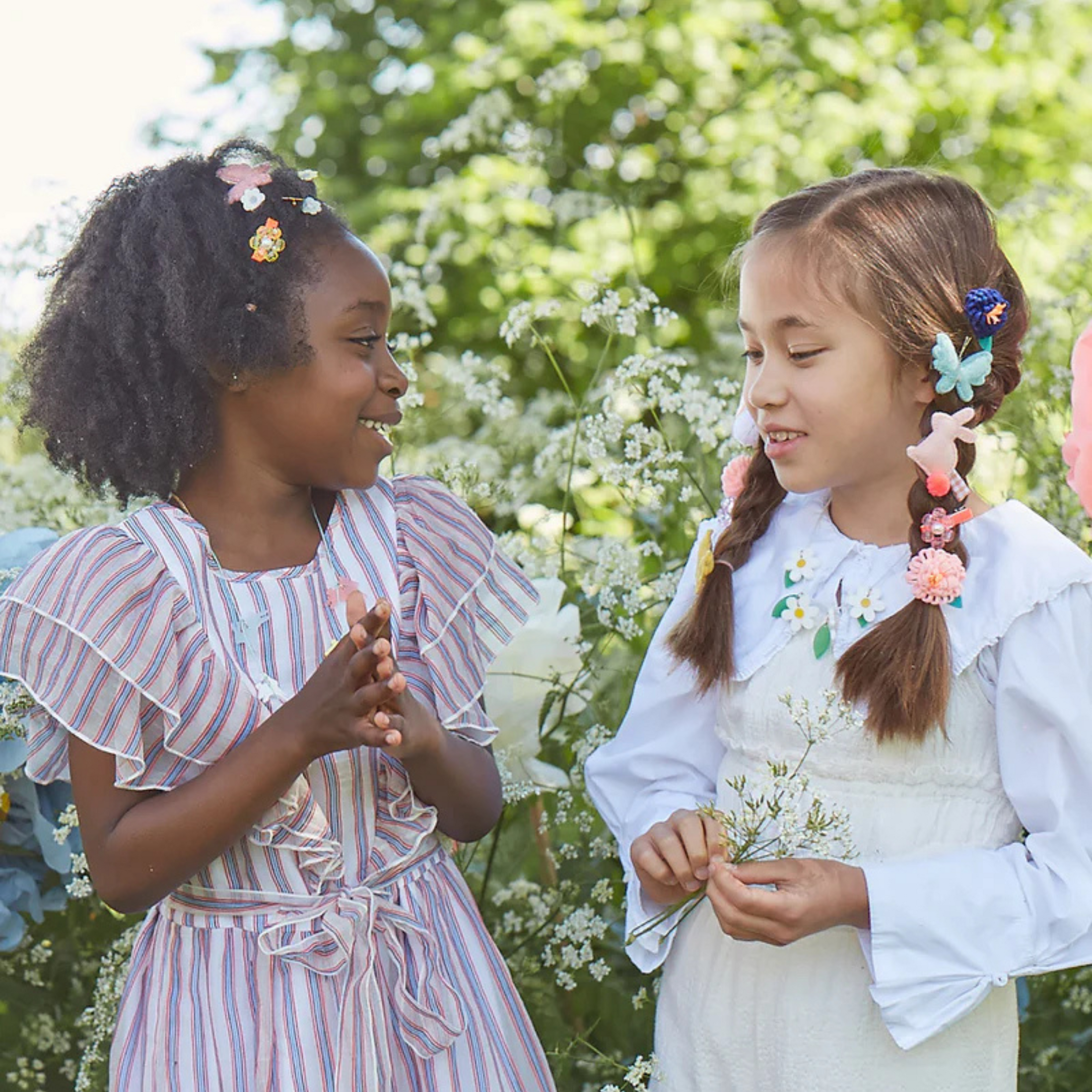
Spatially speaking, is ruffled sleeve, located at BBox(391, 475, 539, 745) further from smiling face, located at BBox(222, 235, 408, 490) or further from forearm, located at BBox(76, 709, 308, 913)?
forearm, located at BBox(76, 709, 308, 913)

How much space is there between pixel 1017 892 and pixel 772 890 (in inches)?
10.2

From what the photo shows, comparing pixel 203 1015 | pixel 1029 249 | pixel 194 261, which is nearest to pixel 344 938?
pixel 203 1015

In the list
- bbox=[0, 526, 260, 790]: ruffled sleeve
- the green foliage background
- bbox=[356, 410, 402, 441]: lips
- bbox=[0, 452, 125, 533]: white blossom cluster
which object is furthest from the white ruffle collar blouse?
the green foliage background

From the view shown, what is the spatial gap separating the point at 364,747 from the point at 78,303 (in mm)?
630

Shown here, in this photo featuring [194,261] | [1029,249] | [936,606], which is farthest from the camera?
[1029,249]

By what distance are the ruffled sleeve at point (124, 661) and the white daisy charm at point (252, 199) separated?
1.37ft

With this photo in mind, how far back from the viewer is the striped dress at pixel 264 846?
1.59 meters

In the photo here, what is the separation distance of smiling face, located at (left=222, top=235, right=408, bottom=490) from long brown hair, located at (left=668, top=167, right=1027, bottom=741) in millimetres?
451

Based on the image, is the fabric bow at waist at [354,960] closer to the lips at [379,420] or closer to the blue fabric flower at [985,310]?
the lips at [379,420]

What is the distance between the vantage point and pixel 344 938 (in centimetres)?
161

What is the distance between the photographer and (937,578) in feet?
5.07

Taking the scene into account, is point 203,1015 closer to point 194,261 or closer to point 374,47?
point 194,261

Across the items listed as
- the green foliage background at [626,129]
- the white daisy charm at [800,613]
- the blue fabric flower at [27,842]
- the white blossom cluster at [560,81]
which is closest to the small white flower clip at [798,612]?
the white daisy charm at [800,613]

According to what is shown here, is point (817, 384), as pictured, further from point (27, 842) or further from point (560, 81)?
point (560, 81)
